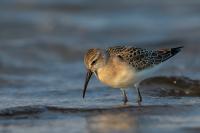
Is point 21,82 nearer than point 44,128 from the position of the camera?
No

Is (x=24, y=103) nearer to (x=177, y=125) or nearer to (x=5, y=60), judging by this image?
(x=177, y=125)

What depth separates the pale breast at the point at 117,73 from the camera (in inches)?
409

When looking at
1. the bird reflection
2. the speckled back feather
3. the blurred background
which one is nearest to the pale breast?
the speckled back feather

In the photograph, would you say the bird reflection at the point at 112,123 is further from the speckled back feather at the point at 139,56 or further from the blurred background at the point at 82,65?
the speckled back feather at the point at 139,56

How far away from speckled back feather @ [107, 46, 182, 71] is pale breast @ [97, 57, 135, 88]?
0.10 meters

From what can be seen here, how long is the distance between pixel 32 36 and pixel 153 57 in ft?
21.0

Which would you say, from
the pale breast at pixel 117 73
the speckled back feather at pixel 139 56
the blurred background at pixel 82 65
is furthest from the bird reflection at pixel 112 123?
the speckled back feather at pixel 139 56

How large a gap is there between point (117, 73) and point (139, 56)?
0.50m

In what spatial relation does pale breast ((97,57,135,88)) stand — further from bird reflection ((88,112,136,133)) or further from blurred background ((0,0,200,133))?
bird reflection ((88,112,136,133))

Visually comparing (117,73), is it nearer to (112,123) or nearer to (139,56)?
(139,56)

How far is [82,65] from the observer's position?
14.2m

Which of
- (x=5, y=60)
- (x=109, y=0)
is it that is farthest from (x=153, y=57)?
(x=109, y=0)

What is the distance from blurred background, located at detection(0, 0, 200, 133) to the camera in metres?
9.32

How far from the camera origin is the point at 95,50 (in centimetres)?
1038
